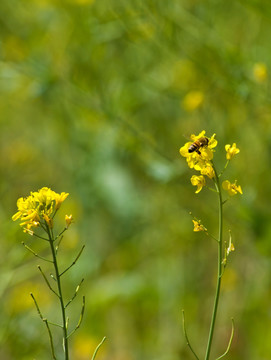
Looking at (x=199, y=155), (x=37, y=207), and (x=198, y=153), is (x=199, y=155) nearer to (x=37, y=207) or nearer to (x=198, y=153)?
(x=198, y=153)

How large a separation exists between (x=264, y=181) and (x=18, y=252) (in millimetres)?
864

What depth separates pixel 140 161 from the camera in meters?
2.87

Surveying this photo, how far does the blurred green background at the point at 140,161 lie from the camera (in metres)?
2.24

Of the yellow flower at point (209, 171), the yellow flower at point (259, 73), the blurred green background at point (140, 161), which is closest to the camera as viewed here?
the yellow flower at point (209, 171)

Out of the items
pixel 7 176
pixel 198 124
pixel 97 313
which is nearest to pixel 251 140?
pixel 198 124

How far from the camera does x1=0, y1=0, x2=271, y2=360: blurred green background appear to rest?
2.24m

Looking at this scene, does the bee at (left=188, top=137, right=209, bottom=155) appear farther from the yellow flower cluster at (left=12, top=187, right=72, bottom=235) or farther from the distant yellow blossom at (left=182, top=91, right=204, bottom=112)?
the distant yellow blossom at (left=182, top=91, right=204, bottom=112)

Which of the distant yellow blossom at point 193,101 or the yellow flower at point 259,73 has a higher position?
the distant yellow blossom at point 193,101

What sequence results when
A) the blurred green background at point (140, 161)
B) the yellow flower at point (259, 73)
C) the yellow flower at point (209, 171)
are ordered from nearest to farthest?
the yellow flower at point (209, 171)
the yellow flower at point (259, 73)
the blurred green background at point (140, 161)

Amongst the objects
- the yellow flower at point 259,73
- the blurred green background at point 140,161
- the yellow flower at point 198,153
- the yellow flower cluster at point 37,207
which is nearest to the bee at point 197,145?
the yellow flower at point 198,153


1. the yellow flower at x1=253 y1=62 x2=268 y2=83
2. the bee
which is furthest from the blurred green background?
the bee

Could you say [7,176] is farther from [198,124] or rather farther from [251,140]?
[251,140]

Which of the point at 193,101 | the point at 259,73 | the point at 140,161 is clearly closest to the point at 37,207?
the point at 259,73

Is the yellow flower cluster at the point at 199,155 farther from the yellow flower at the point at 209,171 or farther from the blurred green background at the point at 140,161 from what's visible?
the blurred green background at the point at 140,161
